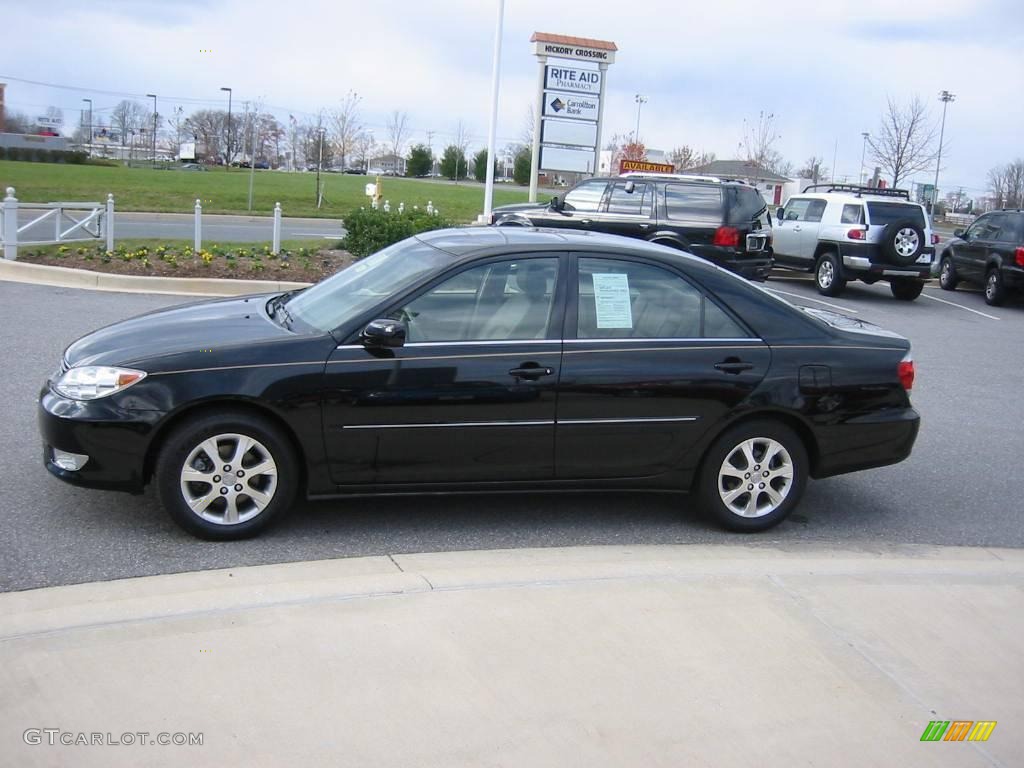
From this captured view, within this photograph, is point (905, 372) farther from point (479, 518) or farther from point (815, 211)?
point (815, 211)

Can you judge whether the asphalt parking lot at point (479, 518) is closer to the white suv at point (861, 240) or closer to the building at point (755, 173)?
the white suv at point (861, 240)

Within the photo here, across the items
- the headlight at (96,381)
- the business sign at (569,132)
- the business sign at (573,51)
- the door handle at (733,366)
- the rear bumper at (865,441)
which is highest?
the business sign at (573,51)

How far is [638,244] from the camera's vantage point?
601 centimetres

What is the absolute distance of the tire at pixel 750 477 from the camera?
18.9ft

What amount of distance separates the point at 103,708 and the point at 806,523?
163 inches

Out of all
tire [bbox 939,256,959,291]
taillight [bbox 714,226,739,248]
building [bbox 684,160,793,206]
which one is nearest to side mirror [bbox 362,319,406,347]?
taillight [bbox 714,226,739,248]

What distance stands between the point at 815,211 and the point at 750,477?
50.1 ft

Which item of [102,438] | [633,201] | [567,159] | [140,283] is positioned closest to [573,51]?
[567,159]

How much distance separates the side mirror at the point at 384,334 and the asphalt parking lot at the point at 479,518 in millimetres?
1031

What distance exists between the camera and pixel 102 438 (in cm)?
504

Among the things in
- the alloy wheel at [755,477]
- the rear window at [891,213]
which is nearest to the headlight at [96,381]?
the alloy wheel at [755,477]

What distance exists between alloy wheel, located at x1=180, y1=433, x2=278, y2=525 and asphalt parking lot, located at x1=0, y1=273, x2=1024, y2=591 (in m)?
0.17

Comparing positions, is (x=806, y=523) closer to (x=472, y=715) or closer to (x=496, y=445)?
(x=496, y=445)

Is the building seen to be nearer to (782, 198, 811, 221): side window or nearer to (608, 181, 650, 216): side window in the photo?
(782, 198, 811, 221): side window
